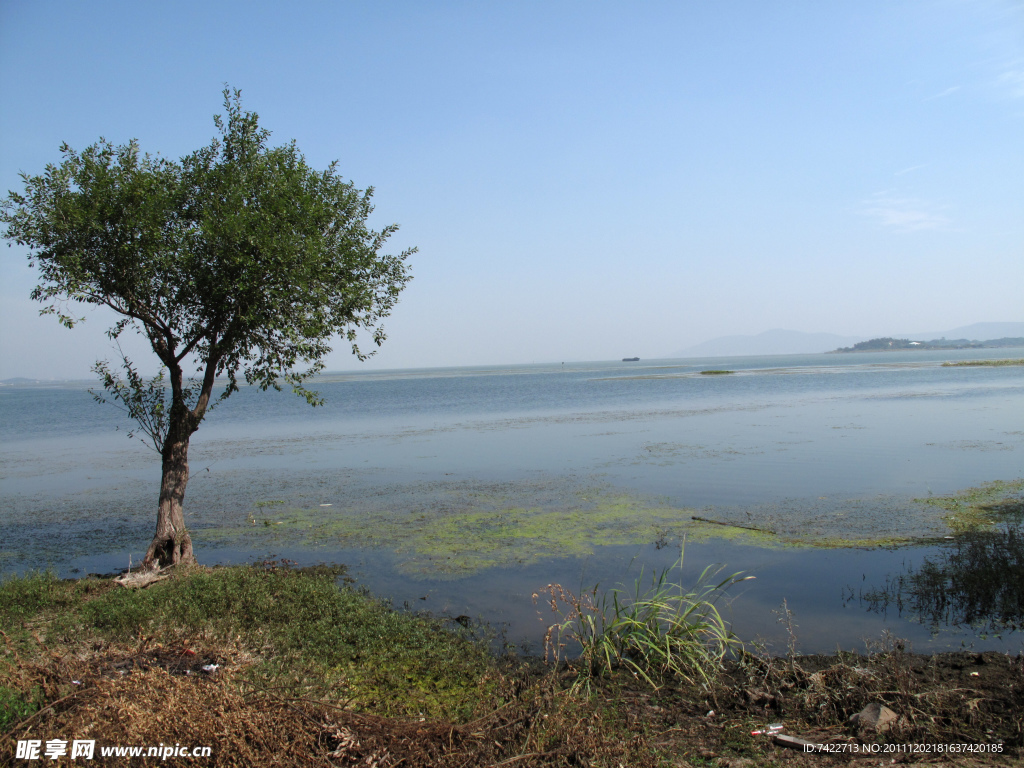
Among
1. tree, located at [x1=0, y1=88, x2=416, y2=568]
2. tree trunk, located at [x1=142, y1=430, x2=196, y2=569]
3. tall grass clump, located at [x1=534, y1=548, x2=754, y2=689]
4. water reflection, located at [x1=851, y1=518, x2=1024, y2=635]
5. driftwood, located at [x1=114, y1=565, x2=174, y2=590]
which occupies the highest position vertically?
tree, located at [x1=0, y1=88, x2=416, y2=568]

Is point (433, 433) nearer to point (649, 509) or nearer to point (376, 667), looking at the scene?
point (649, 509)

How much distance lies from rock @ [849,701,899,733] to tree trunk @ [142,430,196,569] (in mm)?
11031

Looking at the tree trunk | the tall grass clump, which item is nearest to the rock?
the tall grass clump

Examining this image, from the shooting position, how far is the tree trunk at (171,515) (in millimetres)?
11875

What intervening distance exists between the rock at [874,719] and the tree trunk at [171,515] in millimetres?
11031

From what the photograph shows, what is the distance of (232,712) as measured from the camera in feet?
16.5

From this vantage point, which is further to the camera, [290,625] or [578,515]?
[578,515]

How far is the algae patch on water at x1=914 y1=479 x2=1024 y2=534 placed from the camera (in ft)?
43.8

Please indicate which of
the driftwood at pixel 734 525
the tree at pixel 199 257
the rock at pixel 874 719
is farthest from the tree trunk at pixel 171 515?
the rock at pixel 874 719

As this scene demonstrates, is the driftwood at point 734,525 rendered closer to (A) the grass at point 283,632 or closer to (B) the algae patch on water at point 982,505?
(B) the algae patch on water at point 982,505

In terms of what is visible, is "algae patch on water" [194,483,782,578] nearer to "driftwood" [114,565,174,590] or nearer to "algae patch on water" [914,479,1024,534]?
"driftwood" [114,565,174,590]

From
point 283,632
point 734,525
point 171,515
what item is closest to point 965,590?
point 734,525

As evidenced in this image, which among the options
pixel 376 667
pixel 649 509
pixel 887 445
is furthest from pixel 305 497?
pixel 887 445

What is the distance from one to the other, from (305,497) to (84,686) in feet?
46.7
